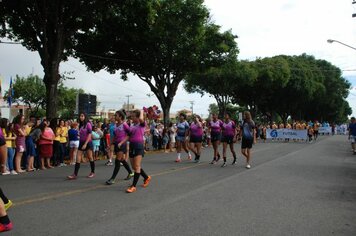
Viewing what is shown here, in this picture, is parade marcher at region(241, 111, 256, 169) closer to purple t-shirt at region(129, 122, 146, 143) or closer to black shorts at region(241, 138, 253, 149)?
black shorts at region(241, 138, 253, 149)

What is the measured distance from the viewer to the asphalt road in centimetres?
595

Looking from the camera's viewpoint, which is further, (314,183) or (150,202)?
(314,183)

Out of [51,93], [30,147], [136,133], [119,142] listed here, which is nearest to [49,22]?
[51,93]

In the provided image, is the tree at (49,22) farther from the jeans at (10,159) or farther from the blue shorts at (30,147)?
the jeans at (10,159)

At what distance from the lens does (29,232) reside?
563cm

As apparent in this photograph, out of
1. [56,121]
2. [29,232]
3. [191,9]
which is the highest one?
[191,9]

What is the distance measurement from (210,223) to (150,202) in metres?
1.82

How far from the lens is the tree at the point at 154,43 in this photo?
2434 cm

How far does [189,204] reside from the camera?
7.55 meters

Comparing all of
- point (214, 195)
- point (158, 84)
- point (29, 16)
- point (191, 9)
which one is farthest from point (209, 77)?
point (214, 195)

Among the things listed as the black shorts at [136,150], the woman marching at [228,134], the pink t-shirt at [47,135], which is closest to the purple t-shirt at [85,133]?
the black shorts at [136,150]

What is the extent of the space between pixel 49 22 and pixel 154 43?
8.55 metres

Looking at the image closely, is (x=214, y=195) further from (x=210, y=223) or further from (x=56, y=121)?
(x=56, y=121)

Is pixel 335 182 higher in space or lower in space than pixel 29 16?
lower
